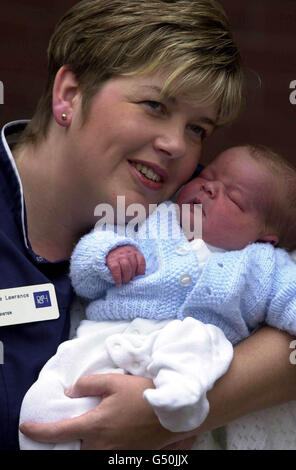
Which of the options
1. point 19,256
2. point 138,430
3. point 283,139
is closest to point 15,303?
point 19,256

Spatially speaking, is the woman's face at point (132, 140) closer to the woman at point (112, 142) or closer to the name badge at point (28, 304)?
the woman at point (112, 142)

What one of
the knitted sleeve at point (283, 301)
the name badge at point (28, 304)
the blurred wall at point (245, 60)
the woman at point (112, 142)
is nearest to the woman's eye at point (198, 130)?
the woman at point (112, 142)

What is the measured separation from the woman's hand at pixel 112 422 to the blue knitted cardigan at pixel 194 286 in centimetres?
21

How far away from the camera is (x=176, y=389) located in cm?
129

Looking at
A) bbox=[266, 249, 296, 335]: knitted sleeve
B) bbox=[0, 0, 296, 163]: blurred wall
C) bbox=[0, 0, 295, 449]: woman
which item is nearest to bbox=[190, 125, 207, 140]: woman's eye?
bbox=[0, 0, 295, 449]: woman

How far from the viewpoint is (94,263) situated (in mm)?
1606

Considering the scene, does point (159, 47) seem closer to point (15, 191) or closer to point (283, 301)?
point (15, 191)

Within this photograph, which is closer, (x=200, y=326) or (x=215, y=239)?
(x=200, y=326)

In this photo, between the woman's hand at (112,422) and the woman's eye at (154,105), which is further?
the woman's eye at (154,105)

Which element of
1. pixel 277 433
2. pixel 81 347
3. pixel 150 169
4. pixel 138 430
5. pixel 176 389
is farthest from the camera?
pixel 150 169

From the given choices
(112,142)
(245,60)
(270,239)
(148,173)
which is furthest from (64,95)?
(245,60)

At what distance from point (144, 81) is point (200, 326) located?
70 centimetres

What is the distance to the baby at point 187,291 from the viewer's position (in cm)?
144
